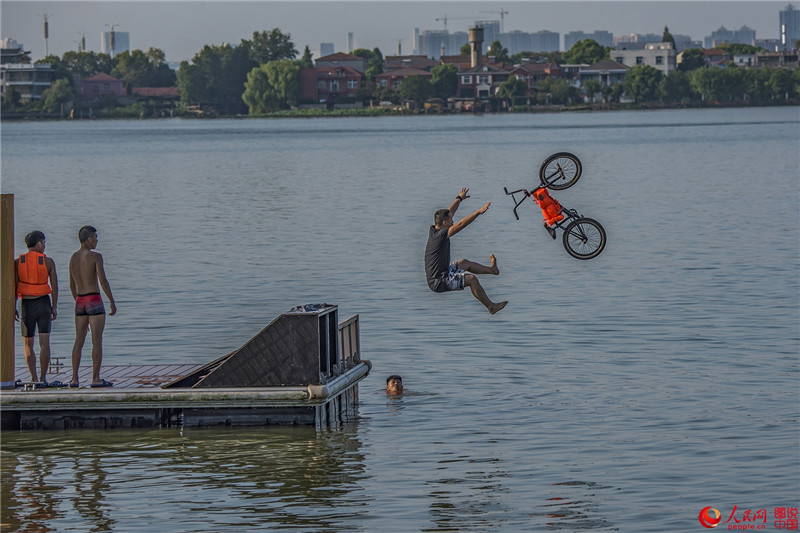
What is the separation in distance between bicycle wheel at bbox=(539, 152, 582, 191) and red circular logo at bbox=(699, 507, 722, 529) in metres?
5.32

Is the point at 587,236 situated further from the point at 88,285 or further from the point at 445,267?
the point at 88,285

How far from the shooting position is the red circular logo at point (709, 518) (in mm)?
16109

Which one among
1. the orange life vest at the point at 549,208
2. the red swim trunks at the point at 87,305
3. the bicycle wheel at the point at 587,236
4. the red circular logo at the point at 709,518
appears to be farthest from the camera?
the bicycle wheel at the point at 587,236

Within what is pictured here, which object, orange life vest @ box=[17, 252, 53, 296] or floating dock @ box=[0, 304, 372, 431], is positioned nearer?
orange life vest @ box=[17, 252, 53, 296]

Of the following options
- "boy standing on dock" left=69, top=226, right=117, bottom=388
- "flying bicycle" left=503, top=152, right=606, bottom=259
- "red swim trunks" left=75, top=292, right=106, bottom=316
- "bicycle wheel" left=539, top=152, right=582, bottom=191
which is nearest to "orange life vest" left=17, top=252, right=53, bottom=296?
"boy standing on dock" left=69, top=226, right=117, bottom=388

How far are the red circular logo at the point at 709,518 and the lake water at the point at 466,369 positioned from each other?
0.15 meters

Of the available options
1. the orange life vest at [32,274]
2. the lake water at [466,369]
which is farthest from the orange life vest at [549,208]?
the orange life vest at [32,274]

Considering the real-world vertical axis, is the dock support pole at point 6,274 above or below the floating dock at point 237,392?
above

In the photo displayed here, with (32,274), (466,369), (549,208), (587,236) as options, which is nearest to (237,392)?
→ (32,274)

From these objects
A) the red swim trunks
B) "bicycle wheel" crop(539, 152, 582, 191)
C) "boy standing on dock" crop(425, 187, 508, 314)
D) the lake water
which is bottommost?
the lake water

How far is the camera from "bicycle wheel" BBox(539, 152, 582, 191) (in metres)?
19.1

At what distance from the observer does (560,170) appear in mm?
19484

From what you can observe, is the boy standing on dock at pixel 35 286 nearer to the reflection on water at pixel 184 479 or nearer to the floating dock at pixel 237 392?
the floating dock at pixel 237 392

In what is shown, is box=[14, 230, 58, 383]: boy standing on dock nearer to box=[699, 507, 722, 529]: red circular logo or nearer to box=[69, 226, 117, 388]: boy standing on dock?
box=[69, 226, 117, 388]: boy standing on dock
